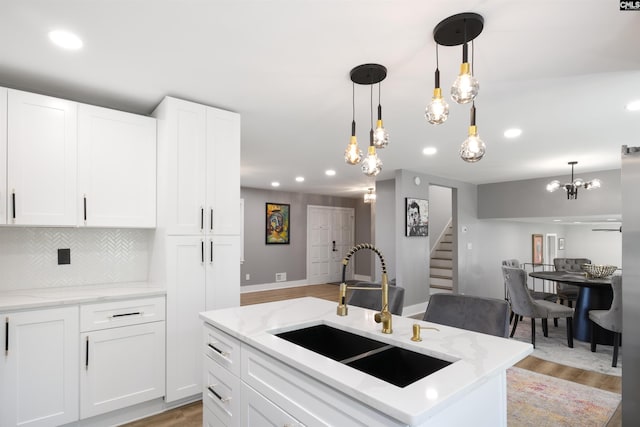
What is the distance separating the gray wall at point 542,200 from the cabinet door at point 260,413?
6.42 meters

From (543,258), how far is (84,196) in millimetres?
10196

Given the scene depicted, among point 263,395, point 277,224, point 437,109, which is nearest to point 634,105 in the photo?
point 437,109

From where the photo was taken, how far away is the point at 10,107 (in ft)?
7.24

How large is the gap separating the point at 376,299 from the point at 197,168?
1698 millimetres

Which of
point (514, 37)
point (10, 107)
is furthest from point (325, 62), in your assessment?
point (10, 107)

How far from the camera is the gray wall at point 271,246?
24.9 ft

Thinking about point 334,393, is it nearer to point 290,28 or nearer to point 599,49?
point 290,28

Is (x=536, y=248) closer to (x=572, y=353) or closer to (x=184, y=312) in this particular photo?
(x=572, y=353)

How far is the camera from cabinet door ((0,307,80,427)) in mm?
2041

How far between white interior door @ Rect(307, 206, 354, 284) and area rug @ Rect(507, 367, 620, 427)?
580 cm

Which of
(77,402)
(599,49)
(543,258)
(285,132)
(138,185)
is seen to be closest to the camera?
(599,49)

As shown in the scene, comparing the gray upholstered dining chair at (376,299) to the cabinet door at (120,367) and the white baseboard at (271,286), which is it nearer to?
the cabinet door at (120,367)

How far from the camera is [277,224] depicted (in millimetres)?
8047

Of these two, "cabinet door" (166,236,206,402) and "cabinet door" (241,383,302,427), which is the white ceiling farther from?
"cabinet door" (241,383,302,427)
